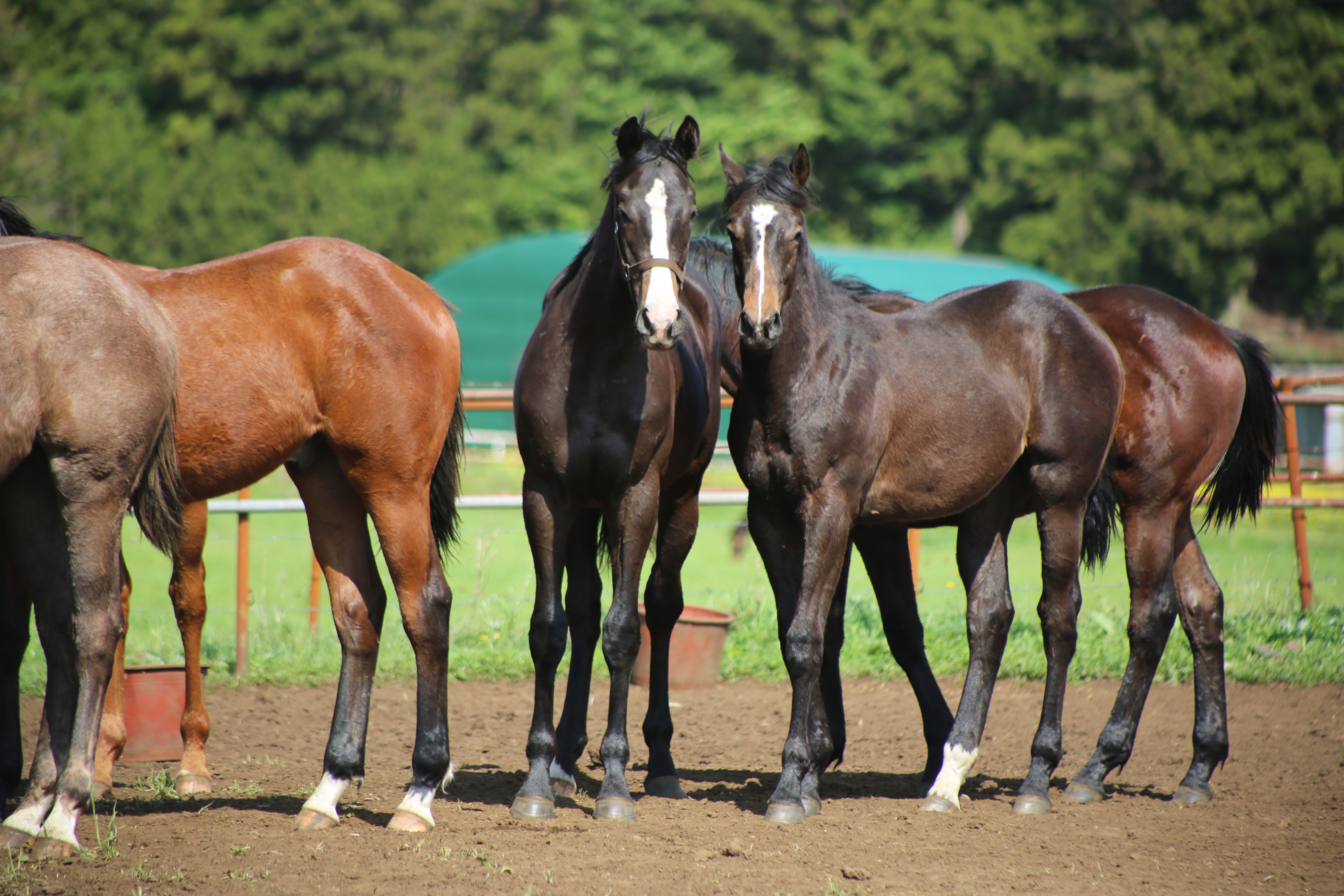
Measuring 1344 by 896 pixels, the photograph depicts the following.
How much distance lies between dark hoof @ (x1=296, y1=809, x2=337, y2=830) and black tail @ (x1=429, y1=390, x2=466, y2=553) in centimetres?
109

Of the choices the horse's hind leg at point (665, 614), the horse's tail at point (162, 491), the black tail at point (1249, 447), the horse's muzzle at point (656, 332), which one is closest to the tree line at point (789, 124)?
the black tail at point (1249, 447)

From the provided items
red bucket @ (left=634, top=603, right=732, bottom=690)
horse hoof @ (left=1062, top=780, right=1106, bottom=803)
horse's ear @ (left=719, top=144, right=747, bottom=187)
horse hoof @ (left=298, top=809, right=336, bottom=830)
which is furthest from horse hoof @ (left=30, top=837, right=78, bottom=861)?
horse hoof @ (left=1062, top=780, right=1106, bottom=803)

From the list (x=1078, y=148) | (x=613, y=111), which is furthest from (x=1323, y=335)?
(x=613, y=111)

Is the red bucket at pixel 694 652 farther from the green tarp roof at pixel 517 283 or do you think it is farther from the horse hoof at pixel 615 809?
the green tarp roof at pixel 517 283

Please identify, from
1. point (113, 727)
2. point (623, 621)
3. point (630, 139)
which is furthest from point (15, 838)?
point (630, 139)

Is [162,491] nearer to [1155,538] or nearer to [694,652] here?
[694,652]

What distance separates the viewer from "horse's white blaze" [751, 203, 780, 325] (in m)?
3.96

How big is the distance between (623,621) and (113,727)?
6.93 feet

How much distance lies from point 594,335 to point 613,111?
106 ft

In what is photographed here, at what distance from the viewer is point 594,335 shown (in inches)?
165

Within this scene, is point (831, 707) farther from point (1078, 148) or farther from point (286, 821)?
point (1078, 148)

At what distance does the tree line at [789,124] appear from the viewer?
29.3 m

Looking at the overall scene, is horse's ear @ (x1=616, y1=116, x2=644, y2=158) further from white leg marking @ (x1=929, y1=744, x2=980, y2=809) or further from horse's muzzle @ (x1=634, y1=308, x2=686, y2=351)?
white leg marking @ (x1=929, y1=744, x2=980, y2=809)

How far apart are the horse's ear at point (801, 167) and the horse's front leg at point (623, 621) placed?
1296 millimetres
